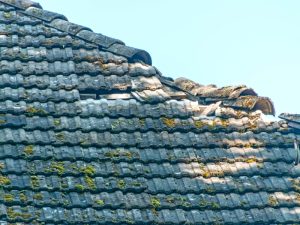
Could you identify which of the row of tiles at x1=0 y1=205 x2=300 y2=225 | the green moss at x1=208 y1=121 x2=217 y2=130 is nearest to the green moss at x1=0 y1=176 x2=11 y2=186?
the row of tiles at x1=0 y1=205 x2=300 y2=225

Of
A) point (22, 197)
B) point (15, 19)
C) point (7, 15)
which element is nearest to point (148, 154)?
point (22, 197)

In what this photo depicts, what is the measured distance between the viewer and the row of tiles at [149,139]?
10.1 m

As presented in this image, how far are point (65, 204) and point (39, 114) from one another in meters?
1.33

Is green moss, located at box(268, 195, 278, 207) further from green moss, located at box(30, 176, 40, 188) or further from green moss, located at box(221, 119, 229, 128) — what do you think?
green moss, located at box(30, 176, 40, 188)

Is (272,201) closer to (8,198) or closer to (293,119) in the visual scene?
(293,119)

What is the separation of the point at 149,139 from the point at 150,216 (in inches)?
44.6

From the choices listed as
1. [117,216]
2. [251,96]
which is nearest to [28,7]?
[251,96]

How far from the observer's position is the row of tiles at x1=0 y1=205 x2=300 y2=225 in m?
9.18

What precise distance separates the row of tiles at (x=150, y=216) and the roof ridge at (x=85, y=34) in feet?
7.91

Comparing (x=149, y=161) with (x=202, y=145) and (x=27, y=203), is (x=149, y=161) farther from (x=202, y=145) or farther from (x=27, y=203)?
(x=27, y=203)

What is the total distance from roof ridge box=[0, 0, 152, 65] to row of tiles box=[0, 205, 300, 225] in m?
2.41

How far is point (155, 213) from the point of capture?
9531 millimetres

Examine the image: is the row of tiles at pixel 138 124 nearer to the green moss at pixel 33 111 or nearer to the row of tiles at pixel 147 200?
the green moss at pixel 33 111

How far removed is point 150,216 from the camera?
947 cm
